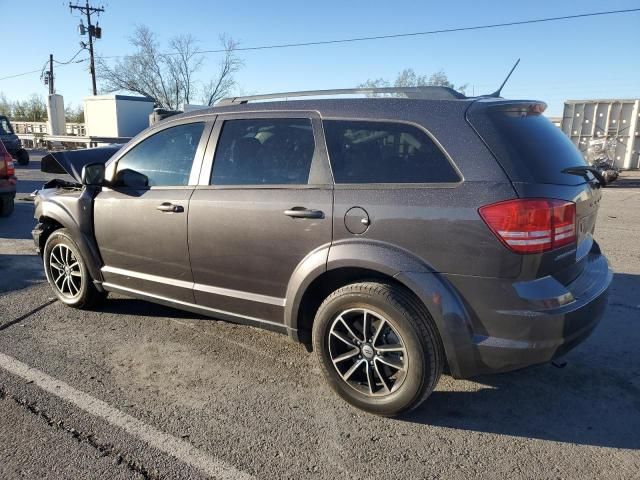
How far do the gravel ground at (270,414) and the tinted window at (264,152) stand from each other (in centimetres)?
136

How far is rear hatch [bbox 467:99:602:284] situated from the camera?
2.49 metres

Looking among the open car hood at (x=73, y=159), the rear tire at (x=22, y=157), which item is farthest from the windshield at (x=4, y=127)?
the open car hood at (x=73, y=159)

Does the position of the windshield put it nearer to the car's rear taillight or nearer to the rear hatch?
the rear hatch

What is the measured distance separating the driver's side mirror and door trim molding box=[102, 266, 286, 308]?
74 cm

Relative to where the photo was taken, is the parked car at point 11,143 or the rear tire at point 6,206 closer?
the rear tire at point 6,206

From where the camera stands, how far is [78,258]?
437 cm

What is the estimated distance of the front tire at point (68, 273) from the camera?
4.40 metres

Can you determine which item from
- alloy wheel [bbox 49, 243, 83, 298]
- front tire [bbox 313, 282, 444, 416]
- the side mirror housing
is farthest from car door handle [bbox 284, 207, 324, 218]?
alloy wheel [bbox 49, 243, 83, 298]

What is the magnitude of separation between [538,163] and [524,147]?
114 millimetres

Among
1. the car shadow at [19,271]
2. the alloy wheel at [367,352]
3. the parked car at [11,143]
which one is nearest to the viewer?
the alloy wheel at [367,352]

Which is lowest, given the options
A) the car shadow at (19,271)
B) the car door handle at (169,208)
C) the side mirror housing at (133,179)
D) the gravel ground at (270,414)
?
the gravel ground at (270,414)

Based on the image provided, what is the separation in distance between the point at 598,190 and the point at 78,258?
13.8 ft

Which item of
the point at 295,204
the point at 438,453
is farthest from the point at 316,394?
the point at 295,204

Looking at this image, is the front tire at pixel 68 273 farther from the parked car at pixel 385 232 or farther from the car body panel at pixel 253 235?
the car body panel at pixel 253 235
